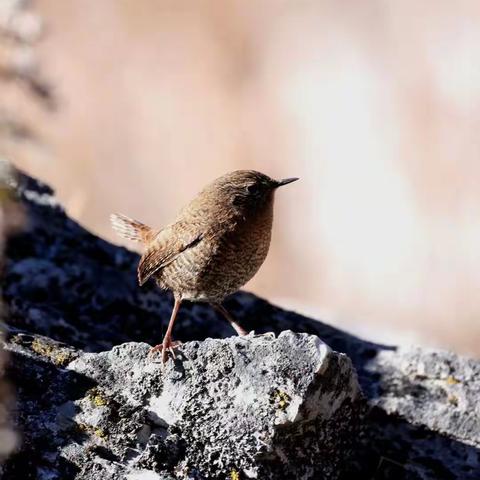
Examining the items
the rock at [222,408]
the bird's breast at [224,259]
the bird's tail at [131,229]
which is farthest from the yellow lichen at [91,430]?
the bird's tail at [131,229]

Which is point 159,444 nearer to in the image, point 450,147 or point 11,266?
point 11,266

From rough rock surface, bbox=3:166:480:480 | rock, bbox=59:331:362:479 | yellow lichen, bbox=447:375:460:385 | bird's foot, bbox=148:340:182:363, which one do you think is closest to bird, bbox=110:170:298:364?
rough rock surface, bbox=3:166:480:480

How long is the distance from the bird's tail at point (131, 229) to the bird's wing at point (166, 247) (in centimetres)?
44

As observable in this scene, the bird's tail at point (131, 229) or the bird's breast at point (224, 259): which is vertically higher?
the bird's tail at point (131, 229)

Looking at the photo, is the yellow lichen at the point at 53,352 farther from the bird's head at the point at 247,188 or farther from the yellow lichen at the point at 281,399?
the bird's head at the point at 247,188

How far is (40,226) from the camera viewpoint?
453cm

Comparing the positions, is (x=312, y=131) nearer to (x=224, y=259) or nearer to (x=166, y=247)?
(x=166, y=247)

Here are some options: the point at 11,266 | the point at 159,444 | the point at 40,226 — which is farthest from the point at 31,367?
the point at 40,226

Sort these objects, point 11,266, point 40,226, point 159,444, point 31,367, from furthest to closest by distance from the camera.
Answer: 1. point 40,226
2. point 11,266
3. point 31,367
4. point 159,444

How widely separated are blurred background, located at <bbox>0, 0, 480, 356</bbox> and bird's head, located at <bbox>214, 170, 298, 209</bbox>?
4621mm

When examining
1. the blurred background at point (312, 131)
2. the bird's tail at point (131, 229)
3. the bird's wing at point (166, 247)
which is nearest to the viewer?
the bird's wing at point (166, 247)

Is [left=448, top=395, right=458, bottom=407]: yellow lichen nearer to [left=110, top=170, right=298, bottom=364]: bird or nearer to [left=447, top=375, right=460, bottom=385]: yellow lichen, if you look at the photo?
[left=447, top=375, right=460, bottom=385]: yellow lichen

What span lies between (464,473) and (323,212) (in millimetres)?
6351

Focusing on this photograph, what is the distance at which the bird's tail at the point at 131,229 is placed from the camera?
4523 mm
